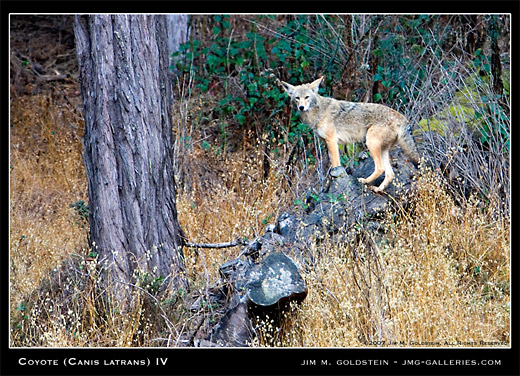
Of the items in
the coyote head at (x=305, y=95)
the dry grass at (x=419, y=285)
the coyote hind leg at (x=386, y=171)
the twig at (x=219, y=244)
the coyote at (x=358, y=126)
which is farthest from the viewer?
the coyote head at (x=305, y=95)

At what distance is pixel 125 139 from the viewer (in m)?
5.37

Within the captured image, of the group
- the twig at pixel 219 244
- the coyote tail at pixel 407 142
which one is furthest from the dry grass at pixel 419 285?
the twig at pixel 219 244

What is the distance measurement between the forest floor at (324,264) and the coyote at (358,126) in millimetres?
537

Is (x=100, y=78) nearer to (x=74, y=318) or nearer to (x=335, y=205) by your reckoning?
(x=74, y=318)

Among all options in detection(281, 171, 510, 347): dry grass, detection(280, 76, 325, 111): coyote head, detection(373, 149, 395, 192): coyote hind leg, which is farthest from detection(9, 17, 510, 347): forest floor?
detection(280, 76, 325, 111): coyote head

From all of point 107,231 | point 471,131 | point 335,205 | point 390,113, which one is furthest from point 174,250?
point 471,131

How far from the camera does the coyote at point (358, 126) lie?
687cm

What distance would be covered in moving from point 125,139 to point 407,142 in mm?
3200

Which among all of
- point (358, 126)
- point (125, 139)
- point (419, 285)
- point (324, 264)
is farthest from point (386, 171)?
point (125, 139)

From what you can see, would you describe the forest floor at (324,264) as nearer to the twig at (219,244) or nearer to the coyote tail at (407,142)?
the twig at (219,244)

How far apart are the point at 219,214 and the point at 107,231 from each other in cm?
208

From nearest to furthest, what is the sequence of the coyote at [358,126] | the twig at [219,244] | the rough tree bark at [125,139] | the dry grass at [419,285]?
1. the dry grass at [419,285]
2. the rough tree bark at [125,139]
3. the twig at [219,244]
4. the coyote at [358,126]

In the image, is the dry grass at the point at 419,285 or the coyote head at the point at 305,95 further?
the coyote head at the point at 305,95

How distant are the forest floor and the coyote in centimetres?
54
